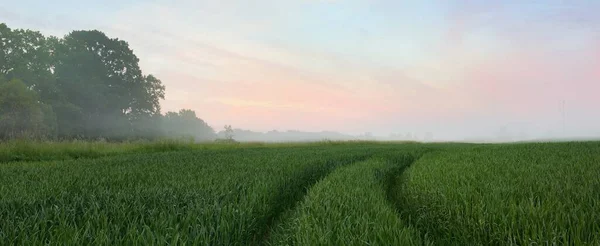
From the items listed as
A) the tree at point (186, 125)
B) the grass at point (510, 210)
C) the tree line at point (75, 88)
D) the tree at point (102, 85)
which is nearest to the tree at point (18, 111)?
the tree line at point (75, 88)

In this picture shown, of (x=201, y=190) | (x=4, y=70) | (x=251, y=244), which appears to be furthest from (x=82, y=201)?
(x=4, y=70)

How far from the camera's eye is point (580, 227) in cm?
243

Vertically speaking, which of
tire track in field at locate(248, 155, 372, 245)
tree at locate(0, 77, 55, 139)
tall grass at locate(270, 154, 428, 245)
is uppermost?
→ tree at locate(0, 77, 55, 139)

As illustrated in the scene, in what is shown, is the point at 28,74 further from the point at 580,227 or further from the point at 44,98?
the point at 580,227

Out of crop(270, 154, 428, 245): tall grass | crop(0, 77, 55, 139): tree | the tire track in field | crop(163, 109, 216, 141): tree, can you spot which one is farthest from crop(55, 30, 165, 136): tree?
crop(270, 154, 428, 245): tall grass

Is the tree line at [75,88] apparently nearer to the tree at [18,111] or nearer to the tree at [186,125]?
the tree at [18,111]

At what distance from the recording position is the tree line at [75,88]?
3117 centimetres

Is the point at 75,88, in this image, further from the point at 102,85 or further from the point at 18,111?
the point at 18,111

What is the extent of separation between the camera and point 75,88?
41.0 metres

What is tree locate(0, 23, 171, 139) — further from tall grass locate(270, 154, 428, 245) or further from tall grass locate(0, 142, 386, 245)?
tall grass locate(270, 154, 428, 245)

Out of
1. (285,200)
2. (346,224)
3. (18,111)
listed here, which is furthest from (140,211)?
(18,111)

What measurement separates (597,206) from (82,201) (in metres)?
5.04

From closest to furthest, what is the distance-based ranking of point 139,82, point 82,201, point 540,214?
point 540,214 < point 82,201 < point 139,82

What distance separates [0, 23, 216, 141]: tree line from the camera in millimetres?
31172
